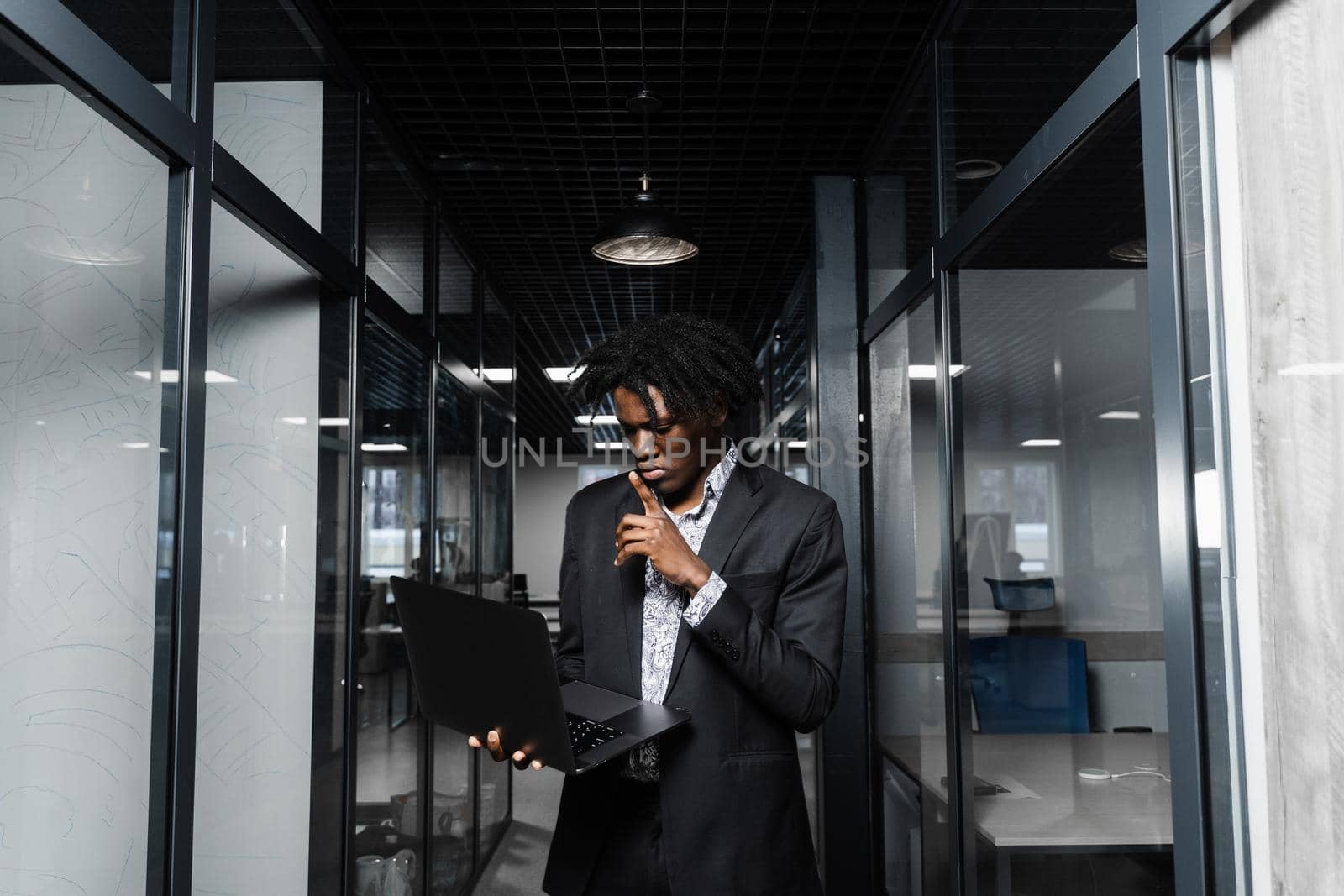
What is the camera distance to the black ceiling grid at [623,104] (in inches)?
105

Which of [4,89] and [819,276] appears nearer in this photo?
[4,89]

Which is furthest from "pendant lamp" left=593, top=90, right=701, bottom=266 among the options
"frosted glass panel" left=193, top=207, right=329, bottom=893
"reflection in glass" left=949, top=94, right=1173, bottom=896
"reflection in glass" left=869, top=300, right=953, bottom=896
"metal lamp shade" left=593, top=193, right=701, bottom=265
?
"reflection in glass" left=949, top=94, right=1173, bottom=896

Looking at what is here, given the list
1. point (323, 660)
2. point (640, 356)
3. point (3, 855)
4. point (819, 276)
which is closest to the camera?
point (3, 855)

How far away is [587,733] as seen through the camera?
147 centimetres

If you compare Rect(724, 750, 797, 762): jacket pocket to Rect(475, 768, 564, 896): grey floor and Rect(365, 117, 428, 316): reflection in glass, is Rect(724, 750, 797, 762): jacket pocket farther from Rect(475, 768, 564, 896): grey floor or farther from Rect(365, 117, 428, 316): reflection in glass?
Rect(475, 768, 564, 896): grey floor

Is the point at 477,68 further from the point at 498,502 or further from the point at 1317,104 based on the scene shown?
the point at 498,502

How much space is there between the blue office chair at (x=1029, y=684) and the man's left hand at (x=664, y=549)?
67 centimetres

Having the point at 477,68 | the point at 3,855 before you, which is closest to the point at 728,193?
the point at 477,68

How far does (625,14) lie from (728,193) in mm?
1455

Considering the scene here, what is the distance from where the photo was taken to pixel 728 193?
13.2ft

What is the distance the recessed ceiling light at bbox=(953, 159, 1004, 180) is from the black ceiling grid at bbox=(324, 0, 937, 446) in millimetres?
557

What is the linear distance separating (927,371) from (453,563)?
2.15 metres

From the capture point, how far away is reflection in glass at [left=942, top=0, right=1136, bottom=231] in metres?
1.57

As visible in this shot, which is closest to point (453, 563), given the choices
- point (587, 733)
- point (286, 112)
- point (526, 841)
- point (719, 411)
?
point (526, 841)
